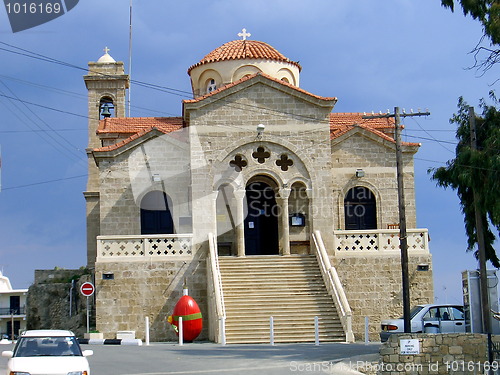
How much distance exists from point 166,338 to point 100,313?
253 centimetres

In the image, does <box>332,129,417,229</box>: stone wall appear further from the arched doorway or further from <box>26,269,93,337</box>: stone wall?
<box>26,269,93,337</box>: stone wall

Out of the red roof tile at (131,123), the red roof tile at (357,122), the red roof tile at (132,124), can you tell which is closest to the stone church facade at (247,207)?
the red roof tile at (357,122)

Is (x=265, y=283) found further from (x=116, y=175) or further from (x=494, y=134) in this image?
(x=494, y=134)

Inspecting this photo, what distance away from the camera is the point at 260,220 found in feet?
114

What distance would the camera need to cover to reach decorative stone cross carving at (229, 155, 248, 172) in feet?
107

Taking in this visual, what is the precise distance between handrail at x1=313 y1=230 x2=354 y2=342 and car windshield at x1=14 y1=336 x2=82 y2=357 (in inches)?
499

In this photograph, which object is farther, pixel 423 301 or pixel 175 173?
pixel 175 173

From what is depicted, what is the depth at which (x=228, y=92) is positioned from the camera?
32656 mm

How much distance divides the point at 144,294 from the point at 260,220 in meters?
6.36

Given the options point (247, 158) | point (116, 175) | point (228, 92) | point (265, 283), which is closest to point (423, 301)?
point (265, 283)

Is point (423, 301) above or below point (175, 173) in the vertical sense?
below

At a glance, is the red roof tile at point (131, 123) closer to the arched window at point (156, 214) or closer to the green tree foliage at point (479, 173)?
the arched window at point (156, 214)

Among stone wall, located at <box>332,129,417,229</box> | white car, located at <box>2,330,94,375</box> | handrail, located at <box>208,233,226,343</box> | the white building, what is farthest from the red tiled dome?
the white building

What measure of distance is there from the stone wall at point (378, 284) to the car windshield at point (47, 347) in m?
15.9
